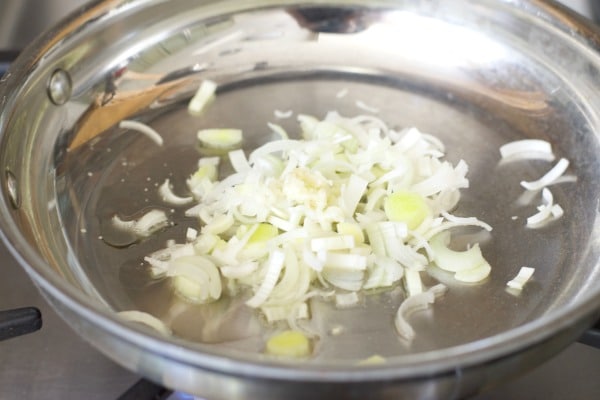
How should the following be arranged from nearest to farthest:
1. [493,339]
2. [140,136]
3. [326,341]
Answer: [493,339]
[326,341]
[140,136]

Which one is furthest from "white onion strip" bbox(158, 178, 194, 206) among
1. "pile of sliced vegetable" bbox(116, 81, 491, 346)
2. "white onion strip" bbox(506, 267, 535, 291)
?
"white onion strip" bbox(506, 267, 535, 291)

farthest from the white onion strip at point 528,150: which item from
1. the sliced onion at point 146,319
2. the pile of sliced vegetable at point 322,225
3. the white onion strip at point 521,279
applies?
the sliced onion at point 146,319

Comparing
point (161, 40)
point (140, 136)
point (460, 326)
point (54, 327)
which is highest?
point (161, 40)

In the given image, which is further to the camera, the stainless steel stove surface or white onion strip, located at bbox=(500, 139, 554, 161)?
white onion strip, located at bbox=(500, 139, 554, 161)

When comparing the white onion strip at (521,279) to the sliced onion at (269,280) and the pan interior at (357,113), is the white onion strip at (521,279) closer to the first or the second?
the pan interior at (357,113)

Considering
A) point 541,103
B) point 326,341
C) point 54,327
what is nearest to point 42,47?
point 54,327

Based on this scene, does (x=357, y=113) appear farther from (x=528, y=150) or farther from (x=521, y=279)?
(x=521, y=279)

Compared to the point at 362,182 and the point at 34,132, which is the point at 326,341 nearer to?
the point at 362,182

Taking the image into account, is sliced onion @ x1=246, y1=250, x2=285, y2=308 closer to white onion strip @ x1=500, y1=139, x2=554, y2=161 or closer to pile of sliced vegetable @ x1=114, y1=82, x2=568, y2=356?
pile of sliced vegetable @ x1=114, y1=82, x2=568, y2=356

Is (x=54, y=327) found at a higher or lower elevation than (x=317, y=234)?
lower

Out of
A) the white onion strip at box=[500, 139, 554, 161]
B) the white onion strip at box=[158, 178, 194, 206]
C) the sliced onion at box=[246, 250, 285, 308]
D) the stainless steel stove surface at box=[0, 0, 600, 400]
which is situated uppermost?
the white onion strip at box=[500, 139, 554, 161]
